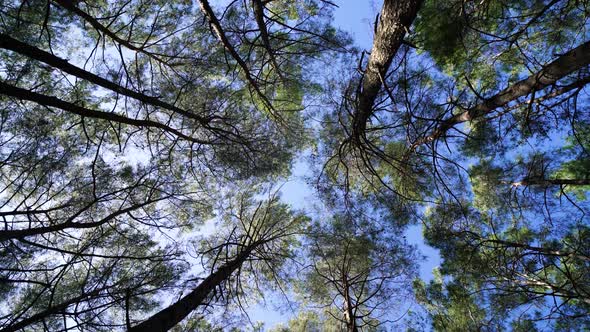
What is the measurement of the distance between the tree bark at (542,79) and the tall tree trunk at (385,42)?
0.71 m

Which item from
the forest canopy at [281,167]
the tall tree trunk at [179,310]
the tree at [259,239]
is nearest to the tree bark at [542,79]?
the forest canopy at [281,167]

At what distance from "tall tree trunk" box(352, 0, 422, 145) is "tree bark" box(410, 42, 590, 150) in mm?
715

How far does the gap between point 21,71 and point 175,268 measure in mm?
3133

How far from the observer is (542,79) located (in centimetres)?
312

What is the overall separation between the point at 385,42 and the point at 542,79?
1.52 meters

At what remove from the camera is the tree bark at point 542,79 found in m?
2.69

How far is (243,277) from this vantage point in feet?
20.7

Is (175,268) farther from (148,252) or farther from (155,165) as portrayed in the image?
(155,165)

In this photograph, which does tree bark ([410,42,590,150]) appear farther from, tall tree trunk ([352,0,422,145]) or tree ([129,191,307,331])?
tree ([129,191,307,331])

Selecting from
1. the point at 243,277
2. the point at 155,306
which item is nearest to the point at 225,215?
the point at 243,277

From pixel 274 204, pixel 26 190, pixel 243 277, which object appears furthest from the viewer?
pixel 274 204

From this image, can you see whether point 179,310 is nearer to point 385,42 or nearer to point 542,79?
point 385,42

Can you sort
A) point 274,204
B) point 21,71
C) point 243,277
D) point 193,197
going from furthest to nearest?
point 274,204
point 243,277
point 193,197
point 21,71

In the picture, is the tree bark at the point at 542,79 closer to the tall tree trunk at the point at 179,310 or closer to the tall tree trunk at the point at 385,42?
the tall tree trunk at the point at 385,42
